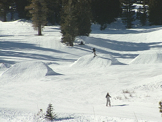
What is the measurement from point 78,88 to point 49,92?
2.77m

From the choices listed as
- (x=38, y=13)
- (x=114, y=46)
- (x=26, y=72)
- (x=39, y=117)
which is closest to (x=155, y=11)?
(x=114, y=46)

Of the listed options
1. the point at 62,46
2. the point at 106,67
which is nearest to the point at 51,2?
the point at 62,46

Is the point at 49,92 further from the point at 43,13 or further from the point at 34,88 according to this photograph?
the point at 43,13

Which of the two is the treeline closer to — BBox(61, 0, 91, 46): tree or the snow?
BBox(61, 0, 91, 46): tree

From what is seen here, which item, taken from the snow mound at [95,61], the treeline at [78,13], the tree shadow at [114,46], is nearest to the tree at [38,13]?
the treeline at [78,13]

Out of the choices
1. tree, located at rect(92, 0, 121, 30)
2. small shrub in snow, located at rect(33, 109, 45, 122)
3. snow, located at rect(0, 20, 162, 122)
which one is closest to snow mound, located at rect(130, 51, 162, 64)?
snow, located at rect(0, 20, 162, 122)

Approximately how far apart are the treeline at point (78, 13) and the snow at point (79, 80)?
3.11 metres

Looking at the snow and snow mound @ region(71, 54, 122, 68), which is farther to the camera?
snow mound @ region(71, 54, 122, 68)

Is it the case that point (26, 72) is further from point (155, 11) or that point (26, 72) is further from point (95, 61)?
point (155, 11)

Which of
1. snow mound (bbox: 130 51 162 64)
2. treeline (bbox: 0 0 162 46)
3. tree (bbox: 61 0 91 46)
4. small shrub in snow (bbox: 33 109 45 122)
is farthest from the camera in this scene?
treeline (bbox: 0 0 162 46)

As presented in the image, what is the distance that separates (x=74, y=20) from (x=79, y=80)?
20.4 m

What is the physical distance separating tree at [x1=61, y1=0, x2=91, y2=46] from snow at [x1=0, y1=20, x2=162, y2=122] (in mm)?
1914

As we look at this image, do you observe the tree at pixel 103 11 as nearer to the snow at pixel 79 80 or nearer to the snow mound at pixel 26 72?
the snow at pixel 79 80

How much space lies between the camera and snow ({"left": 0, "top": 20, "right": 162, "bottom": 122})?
12500 mm
